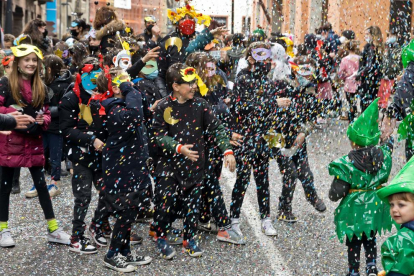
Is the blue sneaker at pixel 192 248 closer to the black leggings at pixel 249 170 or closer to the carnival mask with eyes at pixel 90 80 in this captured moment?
the black leggings at pixel 249 170

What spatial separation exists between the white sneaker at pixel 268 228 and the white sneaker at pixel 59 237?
1.88 m

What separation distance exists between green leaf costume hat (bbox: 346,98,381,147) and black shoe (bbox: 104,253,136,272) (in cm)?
209

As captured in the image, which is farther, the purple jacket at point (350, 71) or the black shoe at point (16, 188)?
the purple jacket at point (350, 71)

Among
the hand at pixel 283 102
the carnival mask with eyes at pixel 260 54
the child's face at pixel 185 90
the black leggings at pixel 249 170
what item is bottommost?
the black leggings at pixel 249 170

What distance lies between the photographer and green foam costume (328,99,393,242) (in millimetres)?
4449

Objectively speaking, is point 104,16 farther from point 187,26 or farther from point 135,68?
point 135,68

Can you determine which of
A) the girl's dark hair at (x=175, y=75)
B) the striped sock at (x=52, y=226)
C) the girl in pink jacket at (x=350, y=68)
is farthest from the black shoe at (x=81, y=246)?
the girl in pink jacket at (x=350, y=68)

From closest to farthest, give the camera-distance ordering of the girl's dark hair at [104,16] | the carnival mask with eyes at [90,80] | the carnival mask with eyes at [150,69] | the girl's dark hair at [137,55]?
the carnival mask with eyes at [90,80] → the carnival mask with eyes at [150,69] → the girl's dark hair at [137,55] → the girl's dark hair at [104,16]

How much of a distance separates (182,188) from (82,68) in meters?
1.47

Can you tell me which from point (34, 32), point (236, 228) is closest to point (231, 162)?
point (236, 228)

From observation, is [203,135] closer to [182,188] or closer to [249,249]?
[182,188]

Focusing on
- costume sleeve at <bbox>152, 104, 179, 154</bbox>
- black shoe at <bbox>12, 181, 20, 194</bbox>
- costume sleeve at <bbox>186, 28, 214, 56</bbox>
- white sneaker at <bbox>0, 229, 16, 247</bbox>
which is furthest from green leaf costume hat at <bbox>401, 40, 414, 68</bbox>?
black shoe at <bbox>12, 181, 20, 194</bbox>

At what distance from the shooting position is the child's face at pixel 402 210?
3.00 m

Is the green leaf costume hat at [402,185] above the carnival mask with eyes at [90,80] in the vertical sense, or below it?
below
